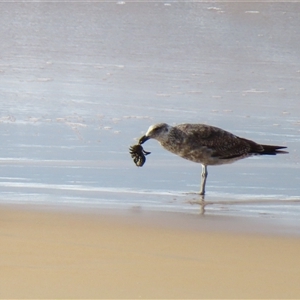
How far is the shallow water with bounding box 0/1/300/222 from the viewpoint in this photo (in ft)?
19.8

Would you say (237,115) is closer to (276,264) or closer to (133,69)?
(133,69)

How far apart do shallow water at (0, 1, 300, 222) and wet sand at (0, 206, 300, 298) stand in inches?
21.9

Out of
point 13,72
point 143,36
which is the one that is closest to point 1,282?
point 13,72

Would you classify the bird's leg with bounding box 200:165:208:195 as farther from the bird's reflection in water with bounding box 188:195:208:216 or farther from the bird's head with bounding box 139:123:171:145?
the bird's head with bounding box 139:123:171:145

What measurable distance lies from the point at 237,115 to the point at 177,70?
339cm

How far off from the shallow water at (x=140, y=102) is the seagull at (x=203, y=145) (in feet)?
0.53

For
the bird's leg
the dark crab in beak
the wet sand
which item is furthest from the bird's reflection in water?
the dark crab in beak

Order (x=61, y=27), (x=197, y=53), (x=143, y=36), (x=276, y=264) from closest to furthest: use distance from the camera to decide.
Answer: (x=276, y=264) → (x=197, y=53) → (x=143, y=36) → (x=61, y=27)

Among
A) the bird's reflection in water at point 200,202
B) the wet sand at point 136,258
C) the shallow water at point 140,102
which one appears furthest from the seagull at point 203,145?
the wet sand at point 136,258

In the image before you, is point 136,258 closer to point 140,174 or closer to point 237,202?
point 237,202

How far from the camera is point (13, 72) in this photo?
1184cm

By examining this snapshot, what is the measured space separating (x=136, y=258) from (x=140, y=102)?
18.3 ft

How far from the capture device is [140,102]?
9641mm

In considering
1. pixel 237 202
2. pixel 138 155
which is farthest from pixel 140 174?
pixel 237 202
